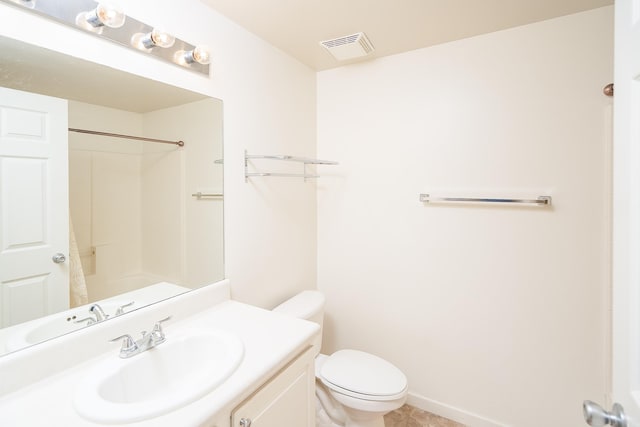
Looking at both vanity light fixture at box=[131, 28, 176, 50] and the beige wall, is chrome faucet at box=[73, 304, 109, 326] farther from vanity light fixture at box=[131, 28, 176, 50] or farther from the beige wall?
the beige wall

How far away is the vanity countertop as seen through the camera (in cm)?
74

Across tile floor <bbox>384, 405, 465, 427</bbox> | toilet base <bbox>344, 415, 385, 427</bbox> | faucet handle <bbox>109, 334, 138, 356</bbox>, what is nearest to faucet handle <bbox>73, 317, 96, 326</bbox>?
faucet handle <bbox>109, 334, 138, 356</bbox>

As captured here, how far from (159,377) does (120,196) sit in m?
0.67

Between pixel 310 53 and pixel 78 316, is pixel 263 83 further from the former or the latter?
pixel 78 316

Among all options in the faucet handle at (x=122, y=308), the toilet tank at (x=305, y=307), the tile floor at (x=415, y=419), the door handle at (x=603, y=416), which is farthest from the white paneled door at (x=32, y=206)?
the tile floor at (x=415, y=419)

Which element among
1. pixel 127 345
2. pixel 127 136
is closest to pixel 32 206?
pixel 127 136

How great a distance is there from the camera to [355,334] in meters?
2.14

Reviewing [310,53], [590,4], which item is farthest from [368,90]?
[590,4]

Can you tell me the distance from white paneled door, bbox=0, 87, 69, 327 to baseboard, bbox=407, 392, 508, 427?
196 centimetres

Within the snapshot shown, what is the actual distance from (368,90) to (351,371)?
66.9 inches

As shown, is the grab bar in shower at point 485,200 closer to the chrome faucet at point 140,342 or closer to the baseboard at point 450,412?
the baseboard at point 450,412

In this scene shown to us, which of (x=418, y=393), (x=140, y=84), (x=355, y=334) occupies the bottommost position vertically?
(x=418, y=393)

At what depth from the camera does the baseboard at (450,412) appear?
1.73m

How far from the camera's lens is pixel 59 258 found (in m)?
1.00
